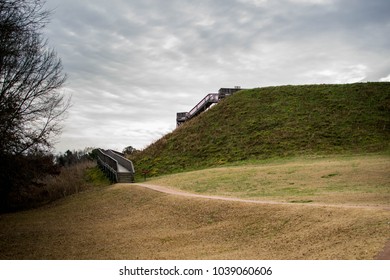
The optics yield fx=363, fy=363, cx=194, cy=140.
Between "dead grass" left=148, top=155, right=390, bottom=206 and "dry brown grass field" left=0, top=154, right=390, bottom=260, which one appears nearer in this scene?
"dry brown grass field" left=0, top=154, right=390, bottom=260

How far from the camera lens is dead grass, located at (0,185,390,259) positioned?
9.80 meters

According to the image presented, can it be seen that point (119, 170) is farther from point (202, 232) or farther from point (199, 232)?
point (202, 232)

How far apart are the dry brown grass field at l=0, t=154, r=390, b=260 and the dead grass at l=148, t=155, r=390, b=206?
1906 millimetres

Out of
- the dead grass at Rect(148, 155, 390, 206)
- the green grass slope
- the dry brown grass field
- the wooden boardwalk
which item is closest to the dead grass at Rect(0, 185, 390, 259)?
the dry brown grass field

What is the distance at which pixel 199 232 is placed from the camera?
13.8 metres

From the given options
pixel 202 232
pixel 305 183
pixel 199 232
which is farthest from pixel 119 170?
pixel 202 232

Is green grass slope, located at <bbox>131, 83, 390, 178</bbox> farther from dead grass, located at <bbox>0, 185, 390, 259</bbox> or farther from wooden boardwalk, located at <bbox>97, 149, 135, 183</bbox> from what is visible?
dead grass, located at <bbox>0, 185, 390, 259</bbox>

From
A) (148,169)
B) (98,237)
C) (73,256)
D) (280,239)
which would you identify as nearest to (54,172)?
(148,169)

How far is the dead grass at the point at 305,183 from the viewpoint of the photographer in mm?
15234

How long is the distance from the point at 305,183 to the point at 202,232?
28.3 ft

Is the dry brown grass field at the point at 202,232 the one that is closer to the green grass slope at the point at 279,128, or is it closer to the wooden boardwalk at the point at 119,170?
the wooden boardwalk at the point at 119,170

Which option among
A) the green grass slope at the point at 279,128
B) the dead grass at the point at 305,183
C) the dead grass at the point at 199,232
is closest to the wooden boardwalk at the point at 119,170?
the green grass slope at the point at 279,128

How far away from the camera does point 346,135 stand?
116 feet

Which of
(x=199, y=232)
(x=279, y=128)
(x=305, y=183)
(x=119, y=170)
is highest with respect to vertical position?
(x=279, y=128)
